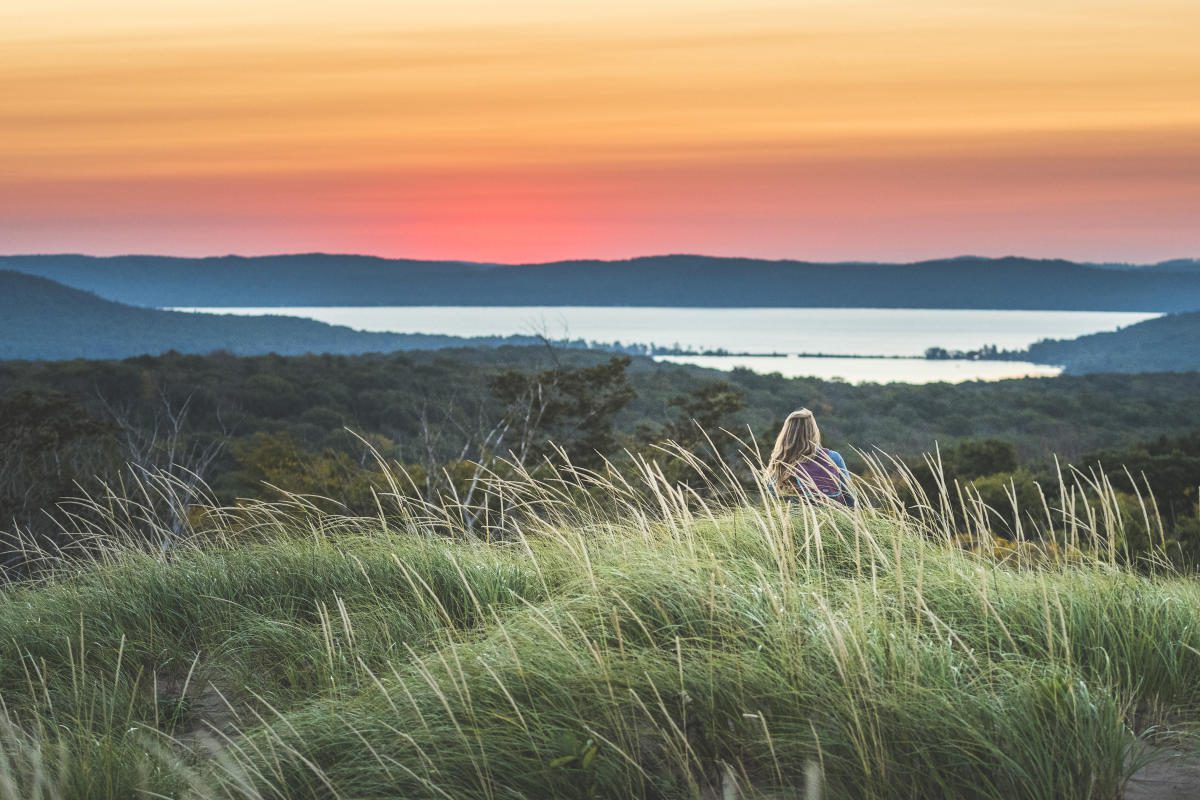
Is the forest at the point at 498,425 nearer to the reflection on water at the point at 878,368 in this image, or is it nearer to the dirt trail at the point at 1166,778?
the dirt trail at the point at 1166,778

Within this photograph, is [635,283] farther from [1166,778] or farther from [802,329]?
[1166,778]

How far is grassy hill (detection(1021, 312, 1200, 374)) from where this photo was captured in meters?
97.7

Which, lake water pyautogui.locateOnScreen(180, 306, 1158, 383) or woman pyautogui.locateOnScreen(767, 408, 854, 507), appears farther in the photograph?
lake water pyautogui.locateOnScreen(180, 306, 1158, 383)

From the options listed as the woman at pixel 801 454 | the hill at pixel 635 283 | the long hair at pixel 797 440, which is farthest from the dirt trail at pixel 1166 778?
the hill at pixel 635 283

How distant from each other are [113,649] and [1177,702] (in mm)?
4482

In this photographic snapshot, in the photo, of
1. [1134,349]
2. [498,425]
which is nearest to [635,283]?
[1134,349]

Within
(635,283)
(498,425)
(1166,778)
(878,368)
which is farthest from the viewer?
(635,283)

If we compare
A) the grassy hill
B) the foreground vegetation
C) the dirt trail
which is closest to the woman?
the foreground vegetation

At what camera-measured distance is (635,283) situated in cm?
15875

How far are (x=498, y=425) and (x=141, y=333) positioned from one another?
3646 inches

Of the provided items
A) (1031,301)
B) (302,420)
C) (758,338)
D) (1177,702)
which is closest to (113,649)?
(1177,702)

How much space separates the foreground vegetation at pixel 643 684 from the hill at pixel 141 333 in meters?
86.5

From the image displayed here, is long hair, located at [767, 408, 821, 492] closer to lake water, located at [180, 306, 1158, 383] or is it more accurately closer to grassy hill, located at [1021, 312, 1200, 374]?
lake water, located at [180, 306, 1158, 383]

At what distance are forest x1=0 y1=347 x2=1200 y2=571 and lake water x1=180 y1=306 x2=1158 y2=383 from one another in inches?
480
